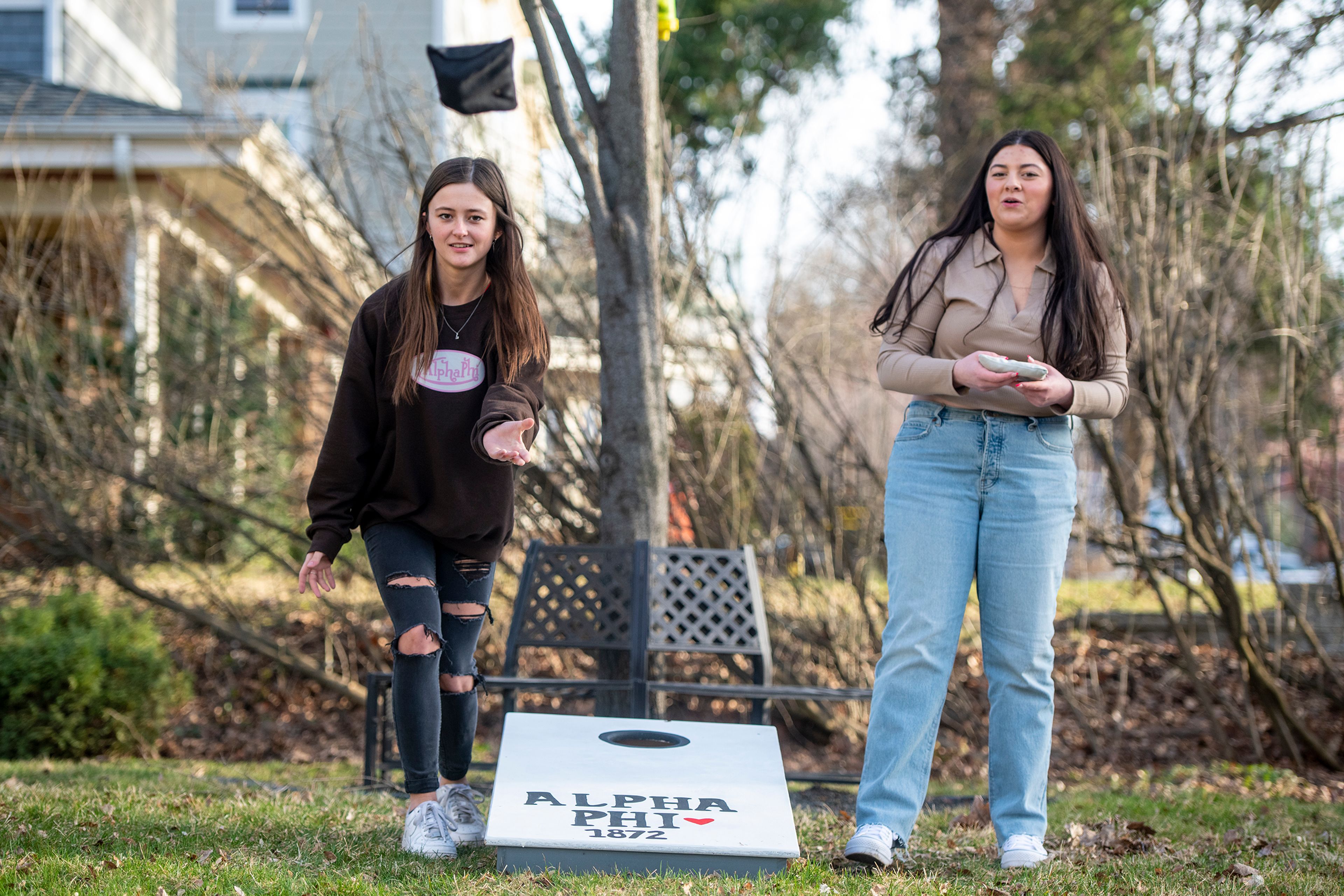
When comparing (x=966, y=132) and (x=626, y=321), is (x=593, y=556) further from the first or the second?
(x=966, y=132)

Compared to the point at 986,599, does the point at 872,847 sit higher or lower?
lower

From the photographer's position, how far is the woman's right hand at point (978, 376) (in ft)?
8.46

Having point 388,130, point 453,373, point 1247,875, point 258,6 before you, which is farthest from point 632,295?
point 258,6

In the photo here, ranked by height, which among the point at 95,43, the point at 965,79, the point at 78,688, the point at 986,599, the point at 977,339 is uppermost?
the point at 95,43

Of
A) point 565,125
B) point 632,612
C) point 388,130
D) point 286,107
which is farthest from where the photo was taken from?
point 388,130

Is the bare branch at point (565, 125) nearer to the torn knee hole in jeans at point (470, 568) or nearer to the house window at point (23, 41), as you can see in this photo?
the torn knee hole in jeans at point (470, 568)

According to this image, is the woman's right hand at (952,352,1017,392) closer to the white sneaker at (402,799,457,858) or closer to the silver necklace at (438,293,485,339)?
the silver necklace at (438,293,485,339)

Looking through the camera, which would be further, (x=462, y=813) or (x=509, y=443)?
(x=462, y=813)

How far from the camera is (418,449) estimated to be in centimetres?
279

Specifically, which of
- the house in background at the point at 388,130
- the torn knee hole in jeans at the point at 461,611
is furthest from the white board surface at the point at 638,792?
the house in background at the point at 388,130

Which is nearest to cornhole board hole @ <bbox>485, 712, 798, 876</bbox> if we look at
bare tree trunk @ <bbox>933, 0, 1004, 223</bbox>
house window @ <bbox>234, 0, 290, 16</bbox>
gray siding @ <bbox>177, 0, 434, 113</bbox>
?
bare tree trunk @ <bbox>933, 0, 1004, 223</bbox>

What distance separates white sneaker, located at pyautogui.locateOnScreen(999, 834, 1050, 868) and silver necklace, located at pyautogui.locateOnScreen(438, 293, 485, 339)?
73.9 inches

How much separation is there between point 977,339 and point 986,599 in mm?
664

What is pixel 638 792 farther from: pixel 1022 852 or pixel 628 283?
pixel 628 283
